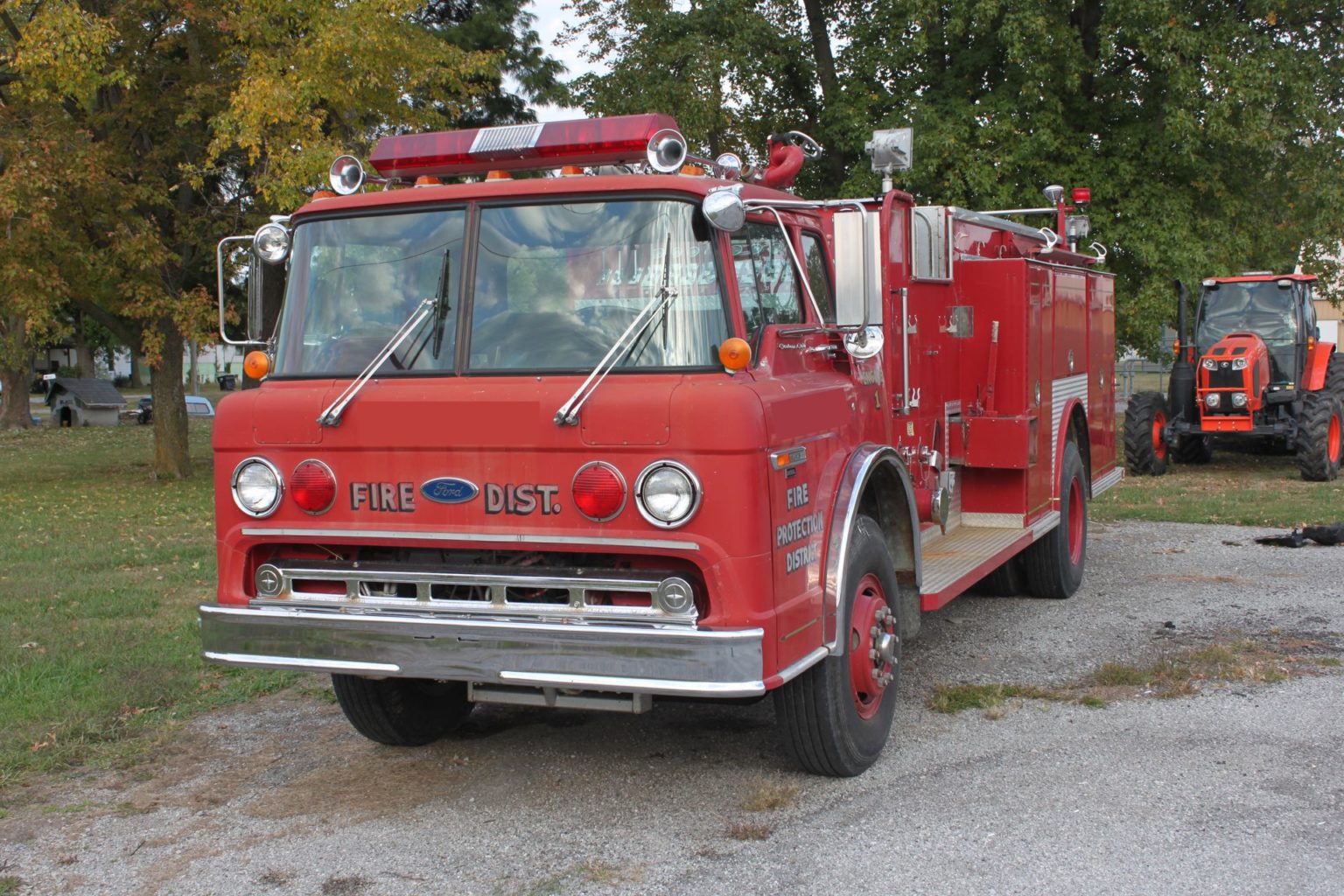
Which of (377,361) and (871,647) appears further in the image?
(871,647)

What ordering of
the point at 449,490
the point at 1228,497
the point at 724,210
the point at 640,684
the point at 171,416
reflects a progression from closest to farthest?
the point at 640,684, the point at 724,210, the point at 449,490, the point at 1228,497, the point at 171,416

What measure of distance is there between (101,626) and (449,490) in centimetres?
467

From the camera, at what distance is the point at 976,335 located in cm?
773

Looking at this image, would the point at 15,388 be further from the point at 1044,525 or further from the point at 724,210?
the point at 724,210

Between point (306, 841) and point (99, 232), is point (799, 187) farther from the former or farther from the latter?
point (306, 841)

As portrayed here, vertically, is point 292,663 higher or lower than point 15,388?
lower

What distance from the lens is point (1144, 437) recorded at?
16.8 m

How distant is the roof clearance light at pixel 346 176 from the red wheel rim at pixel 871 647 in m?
2.68

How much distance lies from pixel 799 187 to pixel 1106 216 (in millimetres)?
5064

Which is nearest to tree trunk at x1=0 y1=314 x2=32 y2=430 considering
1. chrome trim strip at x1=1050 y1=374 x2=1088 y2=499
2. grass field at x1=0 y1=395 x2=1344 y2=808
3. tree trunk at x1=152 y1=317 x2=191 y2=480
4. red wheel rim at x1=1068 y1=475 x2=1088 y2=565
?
grass field at x1=0 y1=395 x2=1344 y2=808

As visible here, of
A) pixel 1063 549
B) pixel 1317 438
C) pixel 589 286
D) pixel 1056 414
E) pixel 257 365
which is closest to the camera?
pixel 589 286

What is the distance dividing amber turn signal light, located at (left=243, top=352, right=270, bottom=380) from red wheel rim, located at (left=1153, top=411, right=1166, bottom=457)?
46.0 ft

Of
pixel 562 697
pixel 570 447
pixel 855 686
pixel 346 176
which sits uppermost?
pixel 346 176

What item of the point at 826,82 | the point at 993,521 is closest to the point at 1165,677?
the point at 993,521
